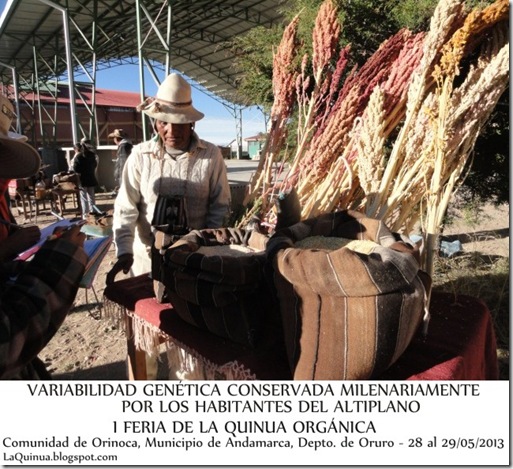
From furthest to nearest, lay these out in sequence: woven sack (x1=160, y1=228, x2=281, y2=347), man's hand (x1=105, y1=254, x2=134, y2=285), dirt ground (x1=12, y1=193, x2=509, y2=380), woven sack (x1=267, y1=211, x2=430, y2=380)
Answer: dirt ground (x1=12, y1=193, x2=509, y2=380)
man's hand (x1=105, y1=254, x2=134, y2=285)
woven sack (x1=160, y1=228, x2=281, y2=347)
woven sack (x1=267, y1=211, x2=430, y2=380)

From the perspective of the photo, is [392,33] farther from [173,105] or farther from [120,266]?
[120,266]

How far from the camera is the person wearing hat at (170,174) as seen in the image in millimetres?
1677

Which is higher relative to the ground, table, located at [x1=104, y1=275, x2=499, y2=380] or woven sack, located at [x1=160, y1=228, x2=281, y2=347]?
woven sack, located at [x1=160, y1=228, x2=281, y2=347]

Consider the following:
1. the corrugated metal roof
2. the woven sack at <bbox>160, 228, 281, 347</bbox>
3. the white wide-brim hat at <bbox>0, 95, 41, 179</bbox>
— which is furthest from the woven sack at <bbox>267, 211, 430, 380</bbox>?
the corrugated metal roof

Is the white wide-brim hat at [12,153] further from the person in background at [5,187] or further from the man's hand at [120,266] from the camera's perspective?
the man's hand at [120,266]

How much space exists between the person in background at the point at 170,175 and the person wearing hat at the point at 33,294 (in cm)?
61

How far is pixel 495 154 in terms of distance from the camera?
7.45ft

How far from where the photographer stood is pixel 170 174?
67.2 inches

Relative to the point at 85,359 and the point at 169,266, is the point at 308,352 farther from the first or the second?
the point at 85,359

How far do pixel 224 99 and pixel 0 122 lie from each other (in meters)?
25.2

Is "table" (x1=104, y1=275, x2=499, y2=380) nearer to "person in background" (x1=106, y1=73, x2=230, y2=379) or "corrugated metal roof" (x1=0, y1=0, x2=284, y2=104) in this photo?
"person in background" (x1=106, y1=73, x2=230, y2=379)

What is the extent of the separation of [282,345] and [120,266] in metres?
0.82

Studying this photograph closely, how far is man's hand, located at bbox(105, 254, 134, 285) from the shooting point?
4.93 feet

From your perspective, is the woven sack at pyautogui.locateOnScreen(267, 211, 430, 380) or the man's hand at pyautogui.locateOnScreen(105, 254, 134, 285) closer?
the woven sack at pyautogui.locateOnScreen(267, 211, 430, 380)
